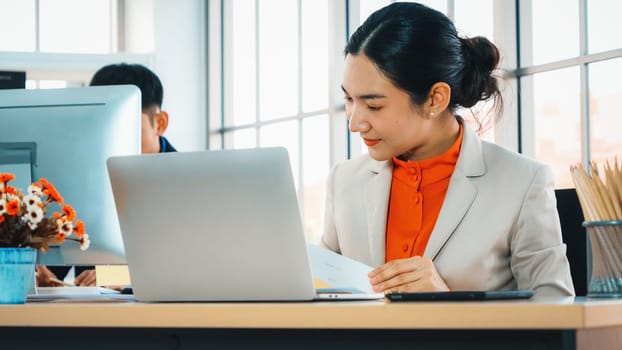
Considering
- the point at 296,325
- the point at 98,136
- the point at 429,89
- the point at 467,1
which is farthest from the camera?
the point at 467,1

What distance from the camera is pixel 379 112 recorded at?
6.85 ft

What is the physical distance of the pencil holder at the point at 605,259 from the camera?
61.7 inches

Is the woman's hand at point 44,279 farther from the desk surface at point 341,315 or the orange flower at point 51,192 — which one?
the desk surface at point 341,315

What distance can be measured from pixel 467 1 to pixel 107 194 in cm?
267

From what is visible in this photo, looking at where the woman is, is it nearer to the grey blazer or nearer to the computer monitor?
the grey blazer

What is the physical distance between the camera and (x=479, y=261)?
2.02 meters

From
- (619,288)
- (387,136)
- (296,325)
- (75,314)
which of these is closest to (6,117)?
(75,314)

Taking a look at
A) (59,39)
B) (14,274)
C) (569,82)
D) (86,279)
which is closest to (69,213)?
(14,274)

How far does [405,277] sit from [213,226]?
41 cm

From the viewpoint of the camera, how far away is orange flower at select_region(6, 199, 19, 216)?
1552 millimetres

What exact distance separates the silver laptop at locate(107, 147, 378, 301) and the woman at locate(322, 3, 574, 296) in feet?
1.99

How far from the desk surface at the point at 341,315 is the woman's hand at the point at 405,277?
37 centimetres

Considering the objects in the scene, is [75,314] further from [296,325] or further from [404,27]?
[404,27]

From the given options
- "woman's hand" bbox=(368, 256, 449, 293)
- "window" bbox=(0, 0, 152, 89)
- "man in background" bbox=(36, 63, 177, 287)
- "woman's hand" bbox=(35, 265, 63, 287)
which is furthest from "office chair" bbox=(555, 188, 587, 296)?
"window" bbox=(0, 0, 152, 89)
